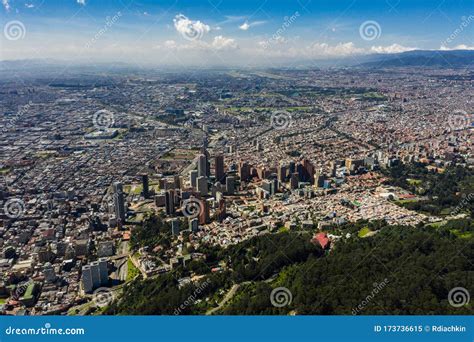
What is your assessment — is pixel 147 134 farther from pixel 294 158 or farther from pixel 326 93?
pixel 326 93

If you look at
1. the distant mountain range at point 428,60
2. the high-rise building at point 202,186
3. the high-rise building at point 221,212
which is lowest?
the high-rise building at point 221,212

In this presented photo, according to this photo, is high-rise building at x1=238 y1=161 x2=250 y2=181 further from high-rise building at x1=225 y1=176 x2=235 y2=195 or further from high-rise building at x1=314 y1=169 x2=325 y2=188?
high-rise building at x1=314 y1=169 x2=325 y2=188

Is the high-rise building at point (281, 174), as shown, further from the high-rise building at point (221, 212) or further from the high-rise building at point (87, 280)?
the high-rise building at point (87, 280)

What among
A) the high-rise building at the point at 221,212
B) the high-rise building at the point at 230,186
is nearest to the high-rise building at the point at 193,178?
the high-rise building at the point at 230,186

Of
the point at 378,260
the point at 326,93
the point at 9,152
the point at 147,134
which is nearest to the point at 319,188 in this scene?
the point at 378,260

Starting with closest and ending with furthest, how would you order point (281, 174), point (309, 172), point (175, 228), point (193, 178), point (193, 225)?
point (175, 228) → point (193, 225) → point (193, 178) → point (281, 174) → point (309, 172)

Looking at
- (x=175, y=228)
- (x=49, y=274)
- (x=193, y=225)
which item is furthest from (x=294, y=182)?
(x=49, y=274)

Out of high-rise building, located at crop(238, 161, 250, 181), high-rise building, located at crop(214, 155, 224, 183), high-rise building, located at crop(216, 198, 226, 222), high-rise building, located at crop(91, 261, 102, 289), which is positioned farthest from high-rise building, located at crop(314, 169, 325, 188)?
high-rise building, located at crop(91, 261, 102, 289)

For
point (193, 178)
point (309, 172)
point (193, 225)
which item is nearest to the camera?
point (193, 225)

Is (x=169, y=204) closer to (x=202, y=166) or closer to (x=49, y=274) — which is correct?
(x=202, y=166)
